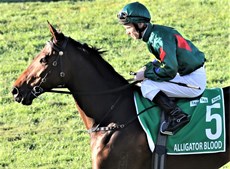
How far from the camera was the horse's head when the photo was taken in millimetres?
7398

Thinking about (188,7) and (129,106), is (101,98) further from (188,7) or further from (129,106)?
(188,7)

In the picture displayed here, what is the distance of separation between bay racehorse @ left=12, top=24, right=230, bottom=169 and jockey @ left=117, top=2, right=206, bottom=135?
→ 303 mm

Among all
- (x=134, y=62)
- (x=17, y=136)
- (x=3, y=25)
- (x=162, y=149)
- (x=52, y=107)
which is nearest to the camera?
(x=162, y=149)

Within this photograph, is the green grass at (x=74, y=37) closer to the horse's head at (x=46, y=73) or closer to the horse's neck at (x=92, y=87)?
the horse's neck at (x=92, y=87)

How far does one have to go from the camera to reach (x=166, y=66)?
711 centimetres

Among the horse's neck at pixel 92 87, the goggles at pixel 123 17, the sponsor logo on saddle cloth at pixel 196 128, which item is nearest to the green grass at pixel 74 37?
the horse's neck at pixel 92 87

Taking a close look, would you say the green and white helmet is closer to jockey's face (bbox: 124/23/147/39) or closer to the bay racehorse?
jockey's face (bbox: 124/23/147/39)

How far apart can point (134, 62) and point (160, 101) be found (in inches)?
289

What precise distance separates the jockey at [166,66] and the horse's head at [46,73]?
74 cm

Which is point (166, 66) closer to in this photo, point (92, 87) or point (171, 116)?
point (171, 116)

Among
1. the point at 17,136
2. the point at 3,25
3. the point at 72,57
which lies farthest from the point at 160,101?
the point at 3,25

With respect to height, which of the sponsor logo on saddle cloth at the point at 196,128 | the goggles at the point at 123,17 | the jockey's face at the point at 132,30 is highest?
Result: the goggles at the point at 123,17

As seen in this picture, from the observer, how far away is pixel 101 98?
24.9 ft

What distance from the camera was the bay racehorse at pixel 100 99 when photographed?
733 cm
